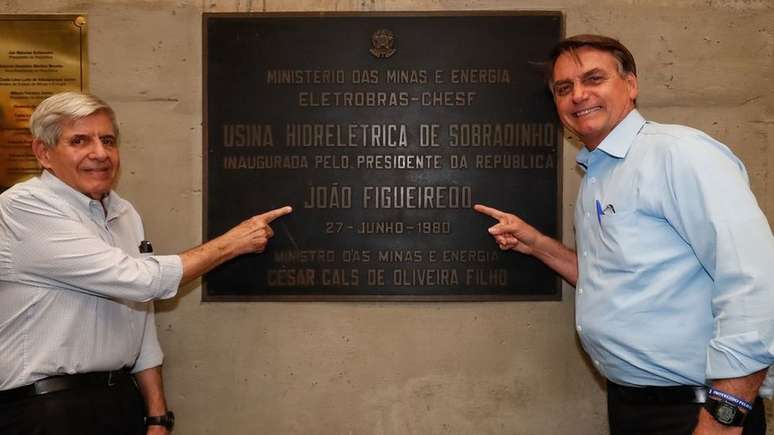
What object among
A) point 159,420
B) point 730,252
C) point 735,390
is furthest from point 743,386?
point 159,420

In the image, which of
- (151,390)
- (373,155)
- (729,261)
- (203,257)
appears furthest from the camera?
(373,155)

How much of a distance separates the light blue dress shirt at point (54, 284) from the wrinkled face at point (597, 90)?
1632mm

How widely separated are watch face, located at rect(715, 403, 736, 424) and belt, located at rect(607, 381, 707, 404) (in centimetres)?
15

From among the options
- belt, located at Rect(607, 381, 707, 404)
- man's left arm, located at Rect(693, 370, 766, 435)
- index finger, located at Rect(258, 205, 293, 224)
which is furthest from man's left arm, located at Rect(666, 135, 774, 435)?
index finger, located at Rect(258, 205, 293, 224)

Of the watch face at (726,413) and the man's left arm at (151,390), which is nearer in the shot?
the watch face at (726,413)

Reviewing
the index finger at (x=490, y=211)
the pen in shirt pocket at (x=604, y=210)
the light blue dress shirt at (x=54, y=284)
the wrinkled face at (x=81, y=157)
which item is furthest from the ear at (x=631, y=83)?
the wrinkled face at (x=81, y=157)

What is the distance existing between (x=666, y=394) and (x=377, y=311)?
1.36 m

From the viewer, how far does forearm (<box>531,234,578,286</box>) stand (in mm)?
2947

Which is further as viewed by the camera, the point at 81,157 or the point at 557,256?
the point at 557,256

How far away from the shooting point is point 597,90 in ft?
7.97

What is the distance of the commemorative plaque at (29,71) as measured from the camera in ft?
10.4

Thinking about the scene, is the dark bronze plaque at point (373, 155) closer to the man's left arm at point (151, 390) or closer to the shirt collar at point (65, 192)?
the man's left arm at point (151, 390)

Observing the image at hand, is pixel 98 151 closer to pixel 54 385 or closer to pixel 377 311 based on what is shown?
pixel 54 385

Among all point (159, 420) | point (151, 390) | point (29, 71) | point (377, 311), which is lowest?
point (159, 420)
